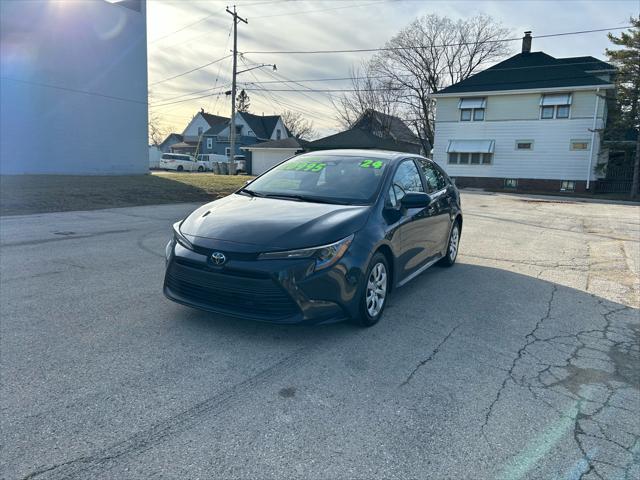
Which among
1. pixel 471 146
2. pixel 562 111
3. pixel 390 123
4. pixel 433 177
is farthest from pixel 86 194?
pixel 390 123

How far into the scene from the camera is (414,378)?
327 cm

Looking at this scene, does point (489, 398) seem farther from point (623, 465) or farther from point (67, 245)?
point (67, 245)

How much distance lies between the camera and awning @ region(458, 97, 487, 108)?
33094 mm

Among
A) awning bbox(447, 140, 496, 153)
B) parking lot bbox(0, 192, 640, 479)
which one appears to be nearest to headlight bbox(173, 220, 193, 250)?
parking lot bbox(0, 192, 640, 479)

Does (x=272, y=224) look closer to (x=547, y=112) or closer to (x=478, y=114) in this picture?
(x=547, y=112)

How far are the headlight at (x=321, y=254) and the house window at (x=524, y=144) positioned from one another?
3180 cm

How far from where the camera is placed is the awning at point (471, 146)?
3269cm

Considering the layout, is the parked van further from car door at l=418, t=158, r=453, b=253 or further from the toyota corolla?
the toyota corolla

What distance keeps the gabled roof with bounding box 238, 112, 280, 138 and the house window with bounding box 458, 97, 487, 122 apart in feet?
109

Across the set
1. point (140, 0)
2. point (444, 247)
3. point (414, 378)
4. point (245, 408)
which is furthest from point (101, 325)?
point (140, 0)

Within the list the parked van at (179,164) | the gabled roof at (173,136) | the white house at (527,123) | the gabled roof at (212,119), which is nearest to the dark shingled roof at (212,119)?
the gabled roof at (212,119)

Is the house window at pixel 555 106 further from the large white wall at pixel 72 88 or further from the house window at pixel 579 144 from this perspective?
the large white wall at pixel 72 88

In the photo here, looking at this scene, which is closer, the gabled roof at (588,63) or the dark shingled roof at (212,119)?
the gabled roof at (588,63)

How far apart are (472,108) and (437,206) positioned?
30.8m
